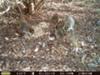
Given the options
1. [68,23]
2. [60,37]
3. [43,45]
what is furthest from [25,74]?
[68,23]

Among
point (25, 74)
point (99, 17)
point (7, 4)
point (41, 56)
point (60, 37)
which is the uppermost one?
point (7, 4)

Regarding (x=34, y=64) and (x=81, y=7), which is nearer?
(x=34, y=64)

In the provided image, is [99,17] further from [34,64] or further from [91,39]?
[34,64]

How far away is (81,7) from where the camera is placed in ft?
5.66

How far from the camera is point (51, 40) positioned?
1655 mm

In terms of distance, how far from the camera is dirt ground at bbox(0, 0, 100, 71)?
5.31 feet

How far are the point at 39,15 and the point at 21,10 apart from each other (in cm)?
13

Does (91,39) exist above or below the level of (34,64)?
above

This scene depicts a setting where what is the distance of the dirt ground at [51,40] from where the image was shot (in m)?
1.62

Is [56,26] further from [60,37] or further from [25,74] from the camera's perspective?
[25,74]

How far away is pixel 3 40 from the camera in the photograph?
5.42ft

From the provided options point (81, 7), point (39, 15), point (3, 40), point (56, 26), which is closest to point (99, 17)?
point (81, 7)

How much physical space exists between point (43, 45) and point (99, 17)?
0.43 metres

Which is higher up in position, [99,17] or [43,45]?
[99,17]
